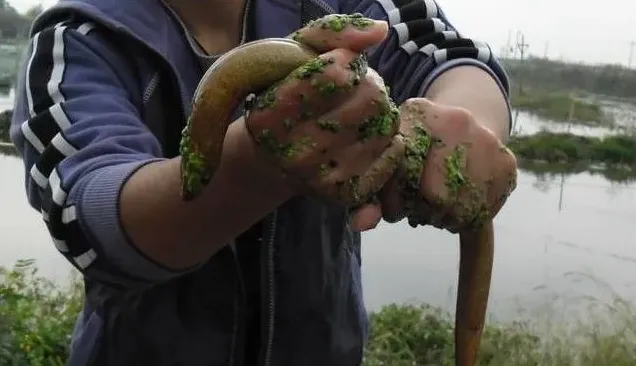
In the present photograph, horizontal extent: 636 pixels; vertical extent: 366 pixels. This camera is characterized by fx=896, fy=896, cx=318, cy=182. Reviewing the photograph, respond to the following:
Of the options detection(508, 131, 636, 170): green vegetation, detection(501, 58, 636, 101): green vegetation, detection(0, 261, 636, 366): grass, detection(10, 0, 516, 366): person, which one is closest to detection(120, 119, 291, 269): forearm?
detection(10, 0, 516, 366): person

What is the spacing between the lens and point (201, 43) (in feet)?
4.77

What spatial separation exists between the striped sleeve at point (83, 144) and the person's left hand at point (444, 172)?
0.34 metres

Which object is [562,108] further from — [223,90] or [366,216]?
[223,90]

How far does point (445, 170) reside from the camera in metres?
1.04

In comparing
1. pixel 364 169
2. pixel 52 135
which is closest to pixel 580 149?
pixel 52 135

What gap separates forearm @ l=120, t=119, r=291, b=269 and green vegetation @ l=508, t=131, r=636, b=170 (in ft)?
29.2

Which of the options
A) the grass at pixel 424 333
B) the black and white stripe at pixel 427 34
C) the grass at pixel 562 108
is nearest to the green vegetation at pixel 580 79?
the grass at pixel 562 108

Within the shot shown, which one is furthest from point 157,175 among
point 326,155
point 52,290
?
point 52,290

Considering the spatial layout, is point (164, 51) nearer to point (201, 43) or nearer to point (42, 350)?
point (201, 43)

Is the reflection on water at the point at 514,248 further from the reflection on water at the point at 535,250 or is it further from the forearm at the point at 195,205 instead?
the forearm at the point at 195,205

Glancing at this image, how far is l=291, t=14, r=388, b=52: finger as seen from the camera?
3.10 feet

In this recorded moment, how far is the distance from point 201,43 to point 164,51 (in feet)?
0.32

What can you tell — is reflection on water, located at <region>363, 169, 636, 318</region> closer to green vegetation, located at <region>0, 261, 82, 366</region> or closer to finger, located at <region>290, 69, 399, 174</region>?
green vegetation, located at <region>0, 261, 82, 366</region>

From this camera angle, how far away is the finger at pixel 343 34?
37.2 inches
